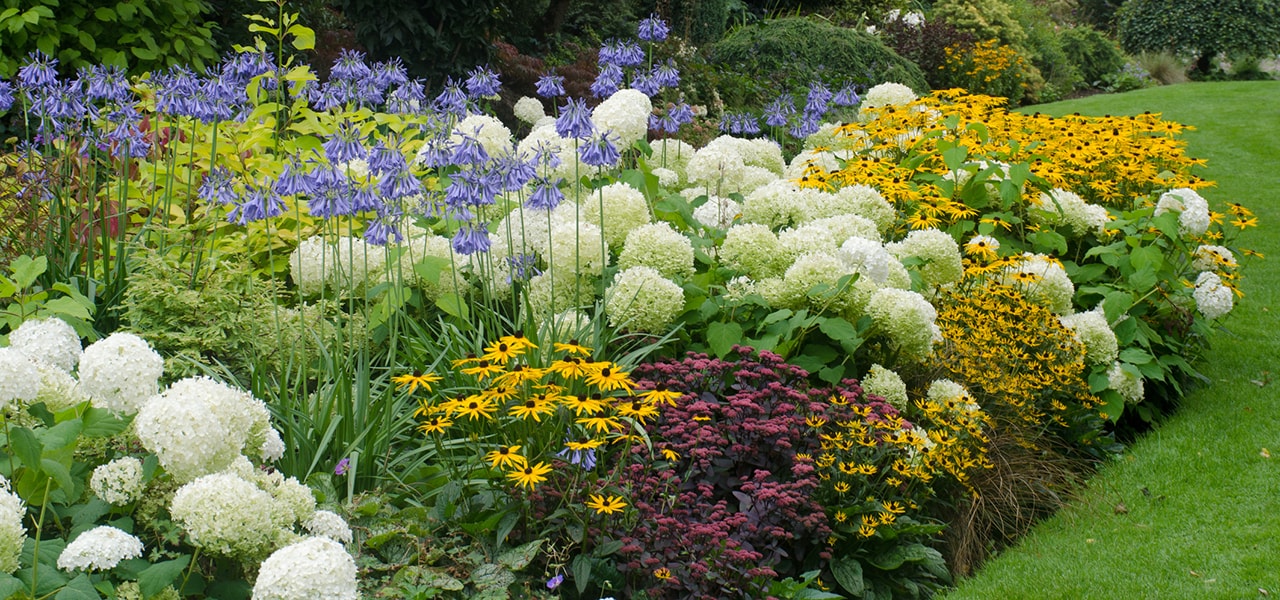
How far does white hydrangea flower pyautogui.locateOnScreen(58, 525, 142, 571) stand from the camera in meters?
2.16

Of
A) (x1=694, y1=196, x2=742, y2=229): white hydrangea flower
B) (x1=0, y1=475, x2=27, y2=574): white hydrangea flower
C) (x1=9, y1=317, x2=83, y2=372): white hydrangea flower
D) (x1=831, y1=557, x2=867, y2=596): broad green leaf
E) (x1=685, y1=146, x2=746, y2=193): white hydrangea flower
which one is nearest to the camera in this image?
(x1=0, y1=475, x2=27, y2=574): white hydrangea flower

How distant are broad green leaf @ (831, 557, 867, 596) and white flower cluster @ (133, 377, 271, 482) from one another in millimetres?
1947

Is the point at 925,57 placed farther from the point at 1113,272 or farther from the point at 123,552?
the point at 123,552

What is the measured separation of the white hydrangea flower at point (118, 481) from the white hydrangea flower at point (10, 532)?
226 mm

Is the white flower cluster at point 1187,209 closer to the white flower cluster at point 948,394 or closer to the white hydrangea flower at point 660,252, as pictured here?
the white flower cluster at point 948,394

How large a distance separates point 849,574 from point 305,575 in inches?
75.7

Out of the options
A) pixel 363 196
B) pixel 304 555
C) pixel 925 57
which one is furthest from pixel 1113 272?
pixel 925 57

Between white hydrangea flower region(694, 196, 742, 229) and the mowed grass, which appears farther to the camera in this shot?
white hydrangea flower region(694, 196, 742, 229)

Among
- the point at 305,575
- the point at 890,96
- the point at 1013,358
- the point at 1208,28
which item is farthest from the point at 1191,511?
the point at 1208,28

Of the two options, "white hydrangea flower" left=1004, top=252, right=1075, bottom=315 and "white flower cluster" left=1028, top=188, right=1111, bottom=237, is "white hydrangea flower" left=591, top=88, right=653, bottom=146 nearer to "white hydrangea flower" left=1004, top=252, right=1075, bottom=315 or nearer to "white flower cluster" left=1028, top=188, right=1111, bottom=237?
"white hydrangea flower" left=1004, top=252, right=1075, bottom=315

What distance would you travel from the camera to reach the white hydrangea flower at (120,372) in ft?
7.93

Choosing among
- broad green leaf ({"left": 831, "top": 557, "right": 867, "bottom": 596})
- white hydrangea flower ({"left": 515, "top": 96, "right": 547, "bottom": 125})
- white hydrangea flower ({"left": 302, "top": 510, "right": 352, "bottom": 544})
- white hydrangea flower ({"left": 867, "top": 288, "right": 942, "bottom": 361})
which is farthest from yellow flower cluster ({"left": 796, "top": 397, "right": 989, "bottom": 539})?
white hydrangea flower ({"left": 515, "top": 96, "right": 547, "bottom": 125})

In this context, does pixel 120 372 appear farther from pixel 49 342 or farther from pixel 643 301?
pixel 643 301

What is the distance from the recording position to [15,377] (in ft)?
7.18
